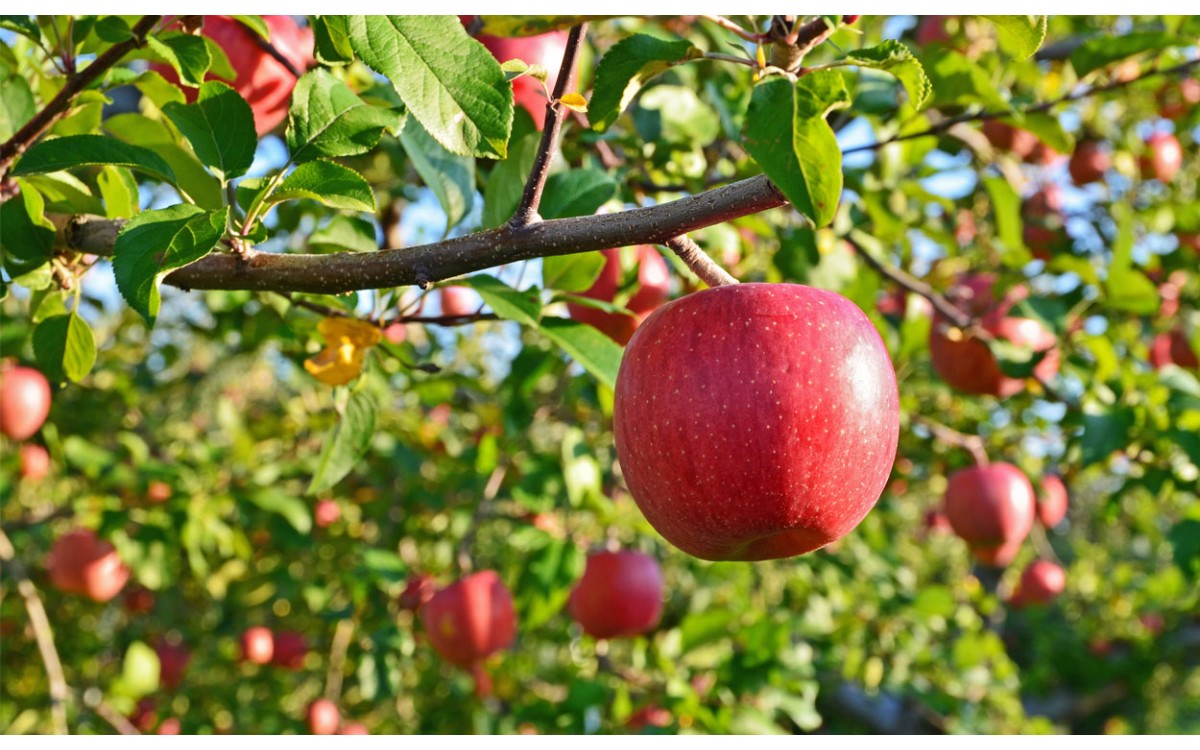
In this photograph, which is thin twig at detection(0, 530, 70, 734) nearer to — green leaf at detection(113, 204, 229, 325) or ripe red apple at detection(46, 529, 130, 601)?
ripe red apple at detection(46, 529, 130, 601)

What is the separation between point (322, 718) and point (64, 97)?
194 cm

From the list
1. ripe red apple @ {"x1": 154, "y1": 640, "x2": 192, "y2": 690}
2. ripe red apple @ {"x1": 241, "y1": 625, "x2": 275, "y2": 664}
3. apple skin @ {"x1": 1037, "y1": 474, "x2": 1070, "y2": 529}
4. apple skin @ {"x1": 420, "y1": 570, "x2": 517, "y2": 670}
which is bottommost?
ripe red apple @ {"x1": 154, "y1": 640, "x2": 192, "y2": 690}

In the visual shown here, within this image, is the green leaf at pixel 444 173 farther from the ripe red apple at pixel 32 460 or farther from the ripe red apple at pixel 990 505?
the ripe red apple at pixel 32 460

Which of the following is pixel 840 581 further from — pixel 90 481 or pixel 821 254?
pixel 90 481

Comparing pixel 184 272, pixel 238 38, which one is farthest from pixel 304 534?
pixel 184 272

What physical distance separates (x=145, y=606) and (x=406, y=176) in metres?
2.24

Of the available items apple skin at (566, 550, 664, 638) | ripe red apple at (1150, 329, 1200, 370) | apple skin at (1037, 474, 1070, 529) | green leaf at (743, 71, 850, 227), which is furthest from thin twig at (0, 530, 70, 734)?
ripe red apple at (1150, 329, 1200, 370)

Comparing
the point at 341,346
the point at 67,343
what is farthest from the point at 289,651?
the point at 67,343

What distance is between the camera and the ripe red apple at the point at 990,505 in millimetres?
2008

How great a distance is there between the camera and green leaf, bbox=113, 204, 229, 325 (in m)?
0.63

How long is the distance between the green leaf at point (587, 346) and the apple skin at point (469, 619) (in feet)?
3.85

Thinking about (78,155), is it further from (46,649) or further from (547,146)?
(46,649)

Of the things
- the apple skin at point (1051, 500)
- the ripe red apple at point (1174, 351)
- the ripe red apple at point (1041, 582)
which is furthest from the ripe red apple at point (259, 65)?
the ripe red apple at point (1041, 582)

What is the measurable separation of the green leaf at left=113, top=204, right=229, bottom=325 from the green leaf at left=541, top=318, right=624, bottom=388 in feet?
1.17
